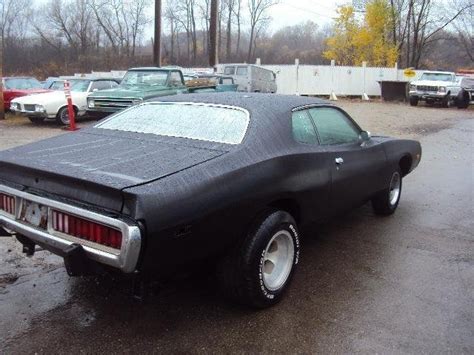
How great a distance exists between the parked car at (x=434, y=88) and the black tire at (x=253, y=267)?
23440mm

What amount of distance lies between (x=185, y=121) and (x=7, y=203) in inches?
58.5

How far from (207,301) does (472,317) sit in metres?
1.91

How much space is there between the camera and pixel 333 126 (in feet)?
15.3

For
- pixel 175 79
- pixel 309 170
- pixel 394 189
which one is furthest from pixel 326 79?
pixel 309 170

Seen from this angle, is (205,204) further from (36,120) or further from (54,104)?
(36,120)

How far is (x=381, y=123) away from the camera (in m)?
16.8

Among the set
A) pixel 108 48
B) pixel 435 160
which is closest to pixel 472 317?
pixel 435 160

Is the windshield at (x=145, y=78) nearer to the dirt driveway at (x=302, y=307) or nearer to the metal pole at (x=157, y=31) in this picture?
the dirt driveway at (x=302, y=307)

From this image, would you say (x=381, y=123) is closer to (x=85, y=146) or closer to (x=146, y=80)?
(x=146, y=80)

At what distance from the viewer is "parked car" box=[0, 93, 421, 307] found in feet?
9.08

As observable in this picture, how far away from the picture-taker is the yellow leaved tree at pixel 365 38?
4469cm

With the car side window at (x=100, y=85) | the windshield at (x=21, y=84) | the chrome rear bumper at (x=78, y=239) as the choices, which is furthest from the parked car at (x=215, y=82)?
the chrome rear bumper at (x=78, y=239)

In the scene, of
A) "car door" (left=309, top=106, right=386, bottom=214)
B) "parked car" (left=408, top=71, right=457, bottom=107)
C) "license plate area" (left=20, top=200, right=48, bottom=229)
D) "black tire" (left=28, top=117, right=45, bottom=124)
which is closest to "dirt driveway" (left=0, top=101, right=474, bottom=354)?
"car door" (left=309, top=106, right=386, bottom=214)

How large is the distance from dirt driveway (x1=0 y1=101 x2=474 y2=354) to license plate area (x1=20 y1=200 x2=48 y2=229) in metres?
0.70
